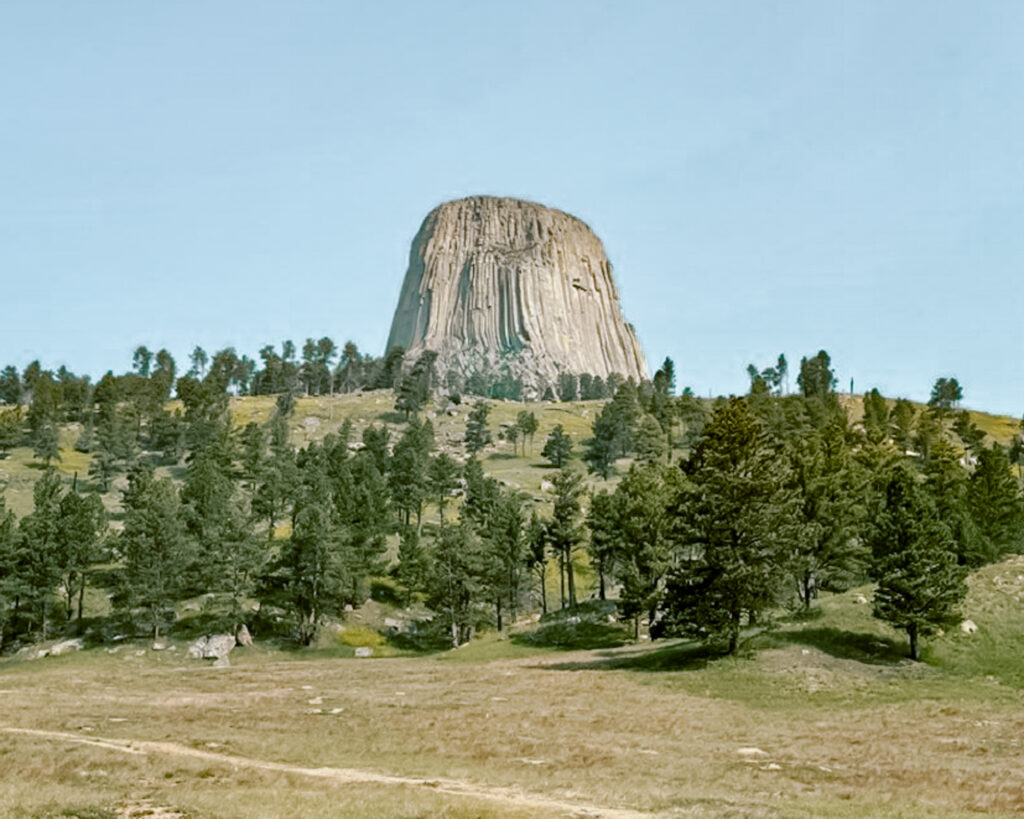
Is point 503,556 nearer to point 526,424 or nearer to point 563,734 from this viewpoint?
point 563,734

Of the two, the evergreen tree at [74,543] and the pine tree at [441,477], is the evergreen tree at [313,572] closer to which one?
the evergreen tree at [74,543]

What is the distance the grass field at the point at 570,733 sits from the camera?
21859 millimetres

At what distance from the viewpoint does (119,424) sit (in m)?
150

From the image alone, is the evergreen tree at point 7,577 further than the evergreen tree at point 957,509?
Yes

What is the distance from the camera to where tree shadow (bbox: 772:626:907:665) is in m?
50.2

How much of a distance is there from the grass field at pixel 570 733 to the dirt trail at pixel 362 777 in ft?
0.54

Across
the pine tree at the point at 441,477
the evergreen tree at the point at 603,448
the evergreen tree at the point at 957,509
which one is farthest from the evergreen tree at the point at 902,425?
the pine tree at the point at 441,477

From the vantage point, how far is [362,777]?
986 inches

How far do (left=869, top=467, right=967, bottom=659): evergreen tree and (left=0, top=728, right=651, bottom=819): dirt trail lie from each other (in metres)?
35.2

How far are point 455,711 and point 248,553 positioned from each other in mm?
49103

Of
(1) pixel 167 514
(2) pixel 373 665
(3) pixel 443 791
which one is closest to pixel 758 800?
(3) pixel 443 791

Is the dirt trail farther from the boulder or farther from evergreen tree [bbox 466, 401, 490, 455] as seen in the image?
evergreen tree [bbox 466, 401, 490, 455]

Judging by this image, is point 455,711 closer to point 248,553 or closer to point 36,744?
point 36,744

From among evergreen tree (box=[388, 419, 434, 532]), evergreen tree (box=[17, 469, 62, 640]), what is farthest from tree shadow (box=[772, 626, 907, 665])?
evergreen tree (box=[17, 469, 62, 640])
